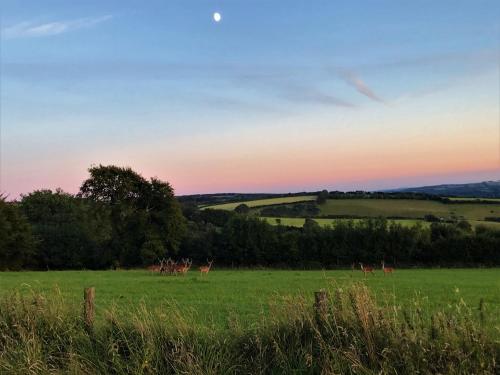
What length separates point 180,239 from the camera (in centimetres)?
6028

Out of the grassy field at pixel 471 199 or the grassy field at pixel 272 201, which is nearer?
the grassy field at pixel 471 199

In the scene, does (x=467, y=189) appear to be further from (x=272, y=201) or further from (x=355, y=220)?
(x=355, y=220)

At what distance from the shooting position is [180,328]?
24.5ft

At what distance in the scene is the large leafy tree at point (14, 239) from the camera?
55.4 meters

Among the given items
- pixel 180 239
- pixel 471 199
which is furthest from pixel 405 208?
pixel 180 239

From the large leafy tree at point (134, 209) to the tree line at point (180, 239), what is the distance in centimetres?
13

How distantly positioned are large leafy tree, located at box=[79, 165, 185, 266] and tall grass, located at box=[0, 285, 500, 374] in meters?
50.0

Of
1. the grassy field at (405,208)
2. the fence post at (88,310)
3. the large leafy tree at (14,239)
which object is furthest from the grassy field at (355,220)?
the fence post at (88,310)

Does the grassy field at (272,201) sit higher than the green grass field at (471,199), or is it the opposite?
the grassy field at (272,201)

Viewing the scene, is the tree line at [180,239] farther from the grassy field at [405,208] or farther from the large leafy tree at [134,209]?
the grassy field at [405,208]

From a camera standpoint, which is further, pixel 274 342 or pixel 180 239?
pixel 180 239

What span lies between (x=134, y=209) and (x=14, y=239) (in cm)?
1468

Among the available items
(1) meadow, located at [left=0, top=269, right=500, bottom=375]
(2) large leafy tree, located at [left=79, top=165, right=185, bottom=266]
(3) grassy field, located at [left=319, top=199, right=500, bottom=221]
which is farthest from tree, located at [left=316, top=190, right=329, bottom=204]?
(1) meadow, located at [left=0, top=269, right=500, bottom=375]

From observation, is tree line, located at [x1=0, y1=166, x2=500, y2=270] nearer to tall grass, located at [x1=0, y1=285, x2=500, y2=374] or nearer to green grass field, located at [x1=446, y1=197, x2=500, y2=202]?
green grass field, located at [x1=446, y1=197, x2=500, y2=202]
